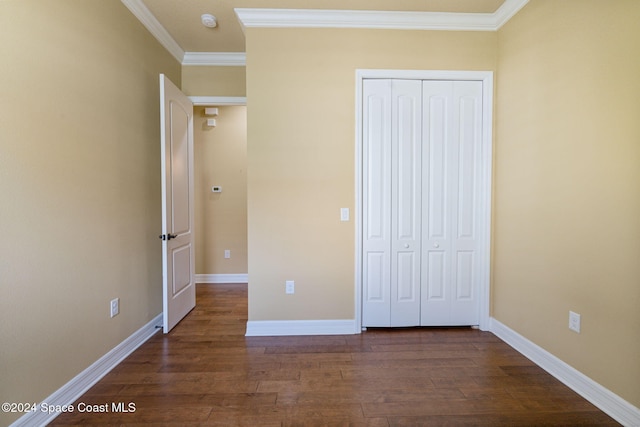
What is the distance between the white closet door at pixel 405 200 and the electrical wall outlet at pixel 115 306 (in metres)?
2.28

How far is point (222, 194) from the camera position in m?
4.08

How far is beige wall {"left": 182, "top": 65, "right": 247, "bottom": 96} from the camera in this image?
3.00 metres

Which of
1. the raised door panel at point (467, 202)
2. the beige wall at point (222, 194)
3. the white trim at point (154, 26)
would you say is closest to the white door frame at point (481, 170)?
the raised door panel at point (467, 202)

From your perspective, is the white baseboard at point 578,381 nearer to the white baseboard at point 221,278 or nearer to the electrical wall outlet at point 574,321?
the electrical wall outlet at point 574,321

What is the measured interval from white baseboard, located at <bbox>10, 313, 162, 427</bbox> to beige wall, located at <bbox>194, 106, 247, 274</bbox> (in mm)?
1679

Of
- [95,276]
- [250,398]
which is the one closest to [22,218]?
[95,276]

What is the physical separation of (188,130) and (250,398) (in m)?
2.61

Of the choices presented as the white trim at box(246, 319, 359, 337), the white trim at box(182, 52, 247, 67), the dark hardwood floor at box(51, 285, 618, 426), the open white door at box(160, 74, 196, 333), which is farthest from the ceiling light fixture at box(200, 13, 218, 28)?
the dark hardwood floor at box(51, 285, 618, 426)

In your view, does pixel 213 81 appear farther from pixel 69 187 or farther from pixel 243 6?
pixel 69 187

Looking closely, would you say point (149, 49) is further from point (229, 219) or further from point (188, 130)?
point (229, 219)

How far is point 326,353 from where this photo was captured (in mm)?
2119

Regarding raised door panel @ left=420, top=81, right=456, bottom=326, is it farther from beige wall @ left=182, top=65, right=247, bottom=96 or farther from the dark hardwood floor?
beige wall @ left=182, top=65, right=247, bottom=96

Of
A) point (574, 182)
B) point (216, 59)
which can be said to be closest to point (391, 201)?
point (574, 182)

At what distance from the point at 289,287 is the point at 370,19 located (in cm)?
251
